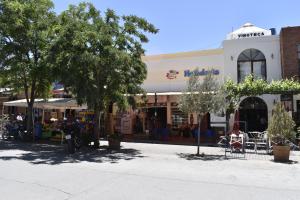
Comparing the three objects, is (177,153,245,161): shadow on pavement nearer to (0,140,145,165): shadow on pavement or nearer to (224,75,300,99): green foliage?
(0,140,145,165): shadow on pavement

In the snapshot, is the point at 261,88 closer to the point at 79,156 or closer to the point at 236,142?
the point at 236,142

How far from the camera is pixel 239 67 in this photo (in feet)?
72.1

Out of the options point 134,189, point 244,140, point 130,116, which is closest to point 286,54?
point 244,140

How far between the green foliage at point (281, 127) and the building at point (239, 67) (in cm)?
563

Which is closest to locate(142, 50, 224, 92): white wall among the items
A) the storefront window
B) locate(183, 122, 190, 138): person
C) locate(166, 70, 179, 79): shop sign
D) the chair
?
locate(166, 70, 179, 79): shop sign

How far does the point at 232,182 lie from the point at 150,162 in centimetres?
443

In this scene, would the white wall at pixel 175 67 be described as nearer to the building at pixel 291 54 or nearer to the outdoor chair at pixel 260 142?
the building at pixel 291 54

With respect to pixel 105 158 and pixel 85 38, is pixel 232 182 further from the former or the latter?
pixel 85 38

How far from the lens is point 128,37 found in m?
17.6

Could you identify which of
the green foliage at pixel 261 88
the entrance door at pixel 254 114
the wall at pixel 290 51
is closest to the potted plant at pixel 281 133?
the green foliage at pixel 261 88

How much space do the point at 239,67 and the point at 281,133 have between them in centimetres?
828

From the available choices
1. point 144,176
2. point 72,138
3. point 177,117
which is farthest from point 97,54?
point 177,117

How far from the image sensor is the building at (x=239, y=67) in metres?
20.5

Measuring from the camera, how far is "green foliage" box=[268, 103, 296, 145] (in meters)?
14.3
